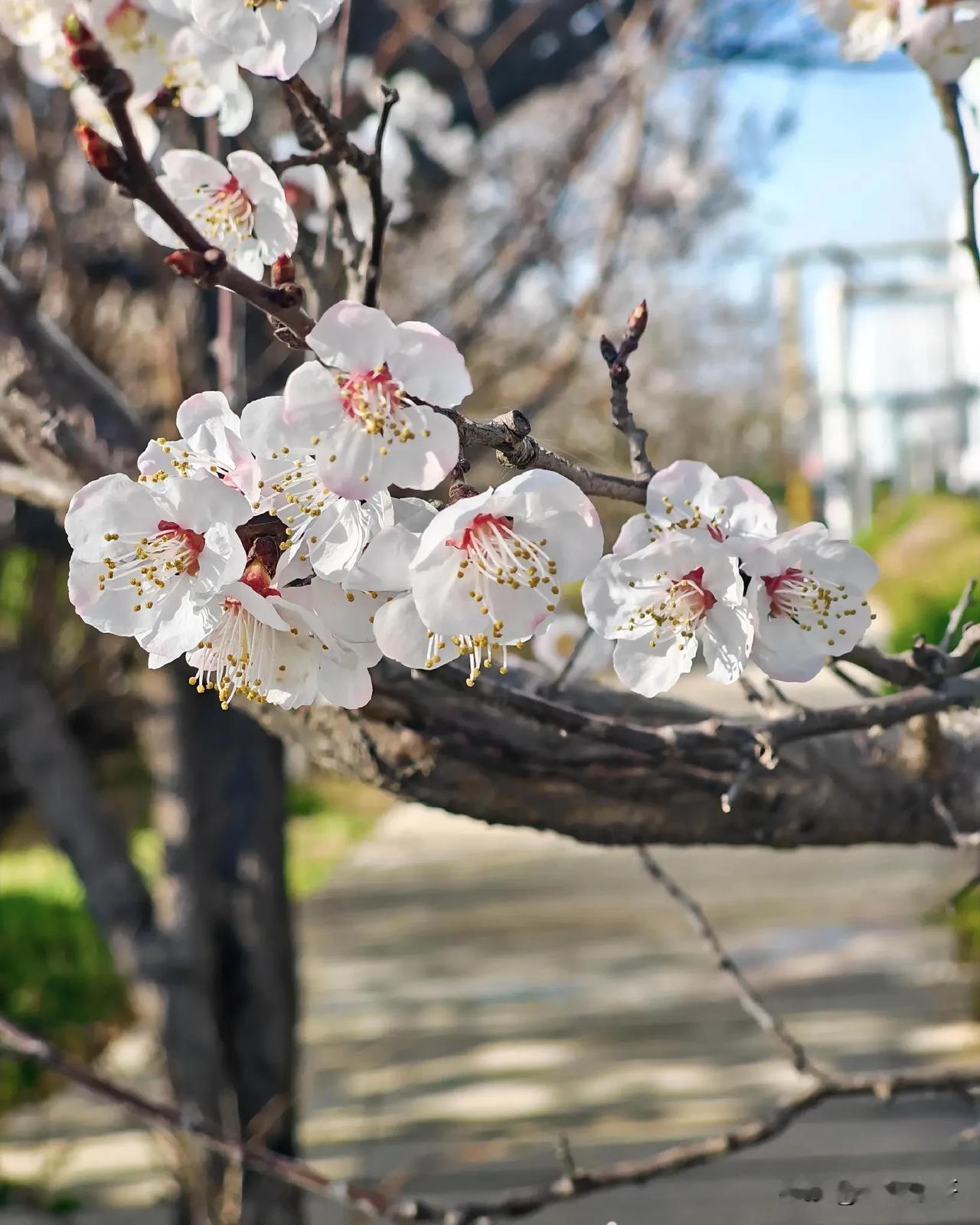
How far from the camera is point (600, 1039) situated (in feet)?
13.2

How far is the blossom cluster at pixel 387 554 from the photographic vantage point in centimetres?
59

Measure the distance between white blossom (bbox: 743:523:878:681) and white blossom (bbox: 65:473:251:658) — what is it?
1.10ft

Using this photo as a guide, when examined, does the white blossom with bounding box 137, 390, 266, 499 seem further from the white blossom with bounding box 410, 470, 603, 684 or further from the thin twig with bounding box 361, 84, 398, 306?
the thin twig with bounding box 361, 84, 398, 306

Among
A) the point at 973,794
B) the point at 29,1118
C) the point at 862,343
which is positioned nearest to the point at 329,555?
the point at 973,794

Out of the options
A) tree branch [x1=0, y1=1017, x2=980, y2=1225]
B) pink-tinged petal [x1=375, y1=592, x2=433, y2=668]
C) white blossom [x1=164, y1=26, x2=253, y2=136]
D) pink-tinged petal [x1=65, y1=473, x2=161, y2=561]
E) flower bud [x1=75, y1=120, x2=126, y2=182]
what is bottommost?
tree branch [x1=0, y1=1017, x2=980, y2=1225]

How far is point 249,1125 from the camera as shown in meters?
2.31

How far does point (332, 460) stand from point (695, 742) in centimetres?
50

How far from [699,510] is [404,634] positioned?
0.20 meters

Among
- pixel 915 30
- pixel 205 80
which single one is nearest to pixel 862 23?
pixel 915 30

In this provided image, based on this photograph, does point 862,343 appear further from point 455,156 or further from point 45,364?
point 45,364

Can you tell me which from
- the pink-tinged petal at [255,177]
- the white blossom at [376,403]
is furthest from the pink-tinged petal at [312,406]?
the pink-tinged petal at [255,177]

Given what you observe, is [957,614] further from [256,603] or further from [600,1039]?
[600,1039]

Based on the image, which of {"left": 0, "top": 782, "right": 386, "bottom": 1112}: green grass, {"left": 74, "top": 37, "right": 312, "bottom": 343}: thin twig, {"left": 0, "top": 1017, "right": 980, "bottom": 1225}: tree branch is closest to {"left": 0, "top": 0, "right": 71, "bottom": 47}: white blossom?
{"left": 74, "top": 37, "right": 312, "bottom": 343}: thin twig

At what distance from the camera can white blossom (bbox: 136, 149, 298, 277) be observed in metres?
0.87
